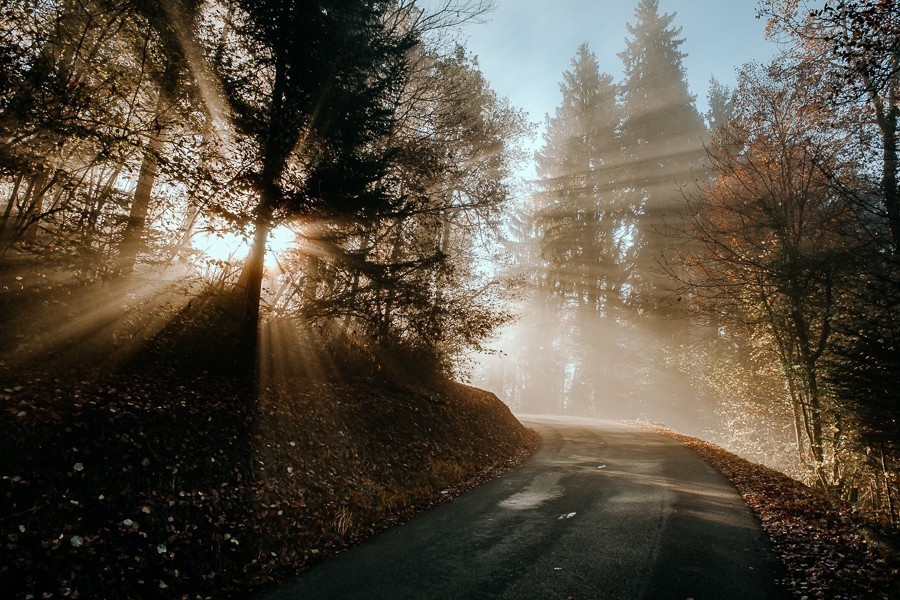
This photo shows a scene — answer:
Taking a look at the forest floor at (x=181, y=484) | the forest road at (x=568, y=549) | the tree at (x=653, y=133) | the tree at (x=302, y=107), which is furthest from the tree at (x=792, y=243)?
the tree at (x=653, y=133)

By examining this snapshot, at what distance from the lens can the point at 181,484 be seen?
203 inches

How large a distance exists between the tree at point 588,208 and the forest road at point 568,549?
25.1 m

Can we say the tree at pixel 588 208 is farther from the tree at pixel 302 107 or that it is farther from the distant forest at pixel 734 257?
the tree at pixel 302 107

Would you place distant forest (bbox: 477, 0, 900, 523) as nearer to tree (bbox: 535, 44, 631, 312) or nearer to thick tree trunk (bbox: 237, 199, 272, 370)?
tree (bbox: 535, 44, 631, 312)

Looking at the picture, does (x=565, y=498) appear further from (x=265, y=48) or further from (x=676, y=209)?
(x=676, y=209)

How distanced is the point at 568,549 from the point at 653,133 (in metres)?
35.3

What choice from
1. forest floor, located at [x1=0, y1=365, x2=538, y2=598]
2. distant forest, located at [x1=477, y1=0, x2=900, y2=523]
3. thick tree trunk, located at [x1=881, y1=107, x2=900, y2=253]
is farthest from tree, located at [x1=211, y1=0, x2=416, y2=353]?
thick tree trunk, located at [x1=881, y1=107, x2=900, y2=253]

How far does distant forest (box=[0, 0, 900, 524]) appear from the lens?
6.19 meters

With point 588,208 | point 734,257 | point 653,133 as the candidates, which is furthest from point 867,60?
point 653,133

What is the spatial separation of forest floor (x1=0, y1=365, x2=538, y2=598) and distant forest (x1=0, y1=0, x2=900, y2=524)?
1415mm

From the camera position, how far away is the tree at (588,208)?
3278 centimetres

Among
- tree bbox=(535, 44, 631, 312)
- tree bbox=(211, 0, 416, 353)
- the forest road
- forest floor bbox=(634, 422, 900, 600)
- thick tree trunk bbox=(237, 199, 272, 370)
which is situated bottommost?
the forest road

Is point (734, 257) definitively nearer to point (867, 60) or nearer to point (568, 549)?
point (867, 60)

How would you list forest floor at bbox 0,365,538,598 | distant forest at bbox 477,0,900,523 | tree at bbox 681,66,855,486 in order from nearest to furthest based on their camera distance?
forest floor at bbox 0,365,538,598 → distant forest at bbox 477,0,900,523 → tree at bbox 681,66,855,486
